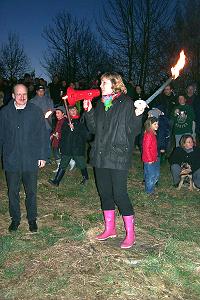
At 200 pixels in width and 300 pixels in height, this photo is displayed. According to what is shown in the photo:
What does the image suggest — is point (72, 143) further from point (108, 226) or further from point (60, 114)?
point (108, 226)

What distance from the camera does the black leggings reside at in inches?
191

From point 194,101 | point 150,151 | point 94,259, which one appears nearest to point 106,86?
point 94,259

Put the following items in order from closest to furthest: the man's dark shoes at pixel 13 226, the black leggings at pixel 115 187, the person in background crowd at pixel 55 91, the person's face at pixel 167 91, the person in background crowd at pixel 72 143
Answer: the black leggings at pixel 115 187, the man's dark shoes at pixel 13 226, the person in background crowd at pixel 72 143, the person's face at pixel 167 91, the person in background crowd at pixel 55 91

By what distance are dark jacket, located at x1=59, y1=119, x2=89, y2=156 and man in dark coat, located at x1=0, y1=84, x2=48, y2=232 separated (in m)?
3.14

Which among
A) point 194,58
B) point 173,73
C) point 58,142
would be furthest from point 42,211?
point 194,58

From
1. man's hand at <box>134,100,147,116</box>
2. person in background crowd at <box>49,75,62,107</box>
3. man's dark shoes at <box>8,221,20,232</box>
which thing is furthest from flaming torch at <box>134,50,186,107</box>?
person in background crowd at <box>49,75,62,107</box>

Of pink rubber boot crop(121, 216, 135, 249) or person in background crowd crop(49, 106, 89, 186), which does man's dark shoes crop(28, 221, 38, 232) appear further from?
person in background crowd crop(49, 106, 89, 186)

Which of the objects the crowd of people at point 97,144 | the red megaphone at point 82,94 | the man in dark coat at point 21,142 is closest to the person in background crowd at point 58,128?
the crowd of people at point 97,144

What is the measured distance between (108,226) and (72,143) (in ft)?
12.9

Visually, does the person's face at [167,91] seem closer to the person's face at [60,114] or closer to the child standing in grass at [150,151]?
the child standing in grass at [150,151]

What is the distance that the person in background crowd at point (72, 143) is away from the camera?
8.95m

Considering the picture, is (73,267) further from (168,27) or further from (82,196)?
(168,27)

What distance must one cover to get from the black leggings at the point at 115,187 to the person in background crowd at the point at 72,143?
395 cm

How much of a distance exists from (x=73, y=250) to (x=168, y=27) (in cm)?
2074
